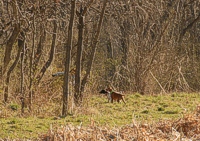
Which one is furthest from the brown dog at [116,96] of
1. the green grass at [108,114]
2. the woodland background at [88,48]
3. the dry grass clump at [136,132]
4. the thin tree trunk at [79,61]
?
the dry grass clump at [136,132]

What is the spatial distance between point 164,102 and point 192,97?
177 centimetres

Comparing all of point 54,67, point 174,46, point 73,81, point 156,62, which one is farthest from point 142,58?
point 73,81

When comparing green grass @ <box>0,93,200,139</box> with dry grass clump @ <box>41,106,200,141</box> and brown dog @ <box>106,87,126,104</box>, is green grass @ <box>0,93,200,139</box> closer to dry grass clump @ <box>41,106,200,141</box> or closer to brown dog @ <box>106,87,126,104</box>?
A: brown dog @ <box>106,87,126,104</box>

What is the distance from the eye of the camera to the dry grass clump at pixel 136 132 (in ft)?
18.1

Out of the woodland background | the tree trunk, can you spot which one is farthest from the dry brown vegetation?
the tree trunk

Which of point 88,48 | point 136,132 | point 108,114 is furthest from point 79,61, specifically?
point 136,132

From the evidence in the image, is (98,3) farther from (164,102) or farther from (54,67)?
(164,102)

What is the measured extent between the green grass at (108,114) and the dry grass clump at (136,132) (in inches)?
15.5

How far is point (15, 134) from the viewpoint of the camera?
911 centimetres

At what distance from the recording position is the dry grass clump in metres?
5.52

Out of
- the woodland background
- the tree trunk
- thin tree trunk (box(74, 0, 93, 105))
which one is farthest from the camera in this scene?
the tree trunk

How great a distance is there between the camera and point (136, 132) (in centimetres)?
555

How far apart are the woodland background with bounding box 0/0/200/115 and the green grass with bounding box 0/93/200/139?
65cm

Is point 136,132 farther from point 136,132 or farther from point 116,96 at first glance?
point 116,96
